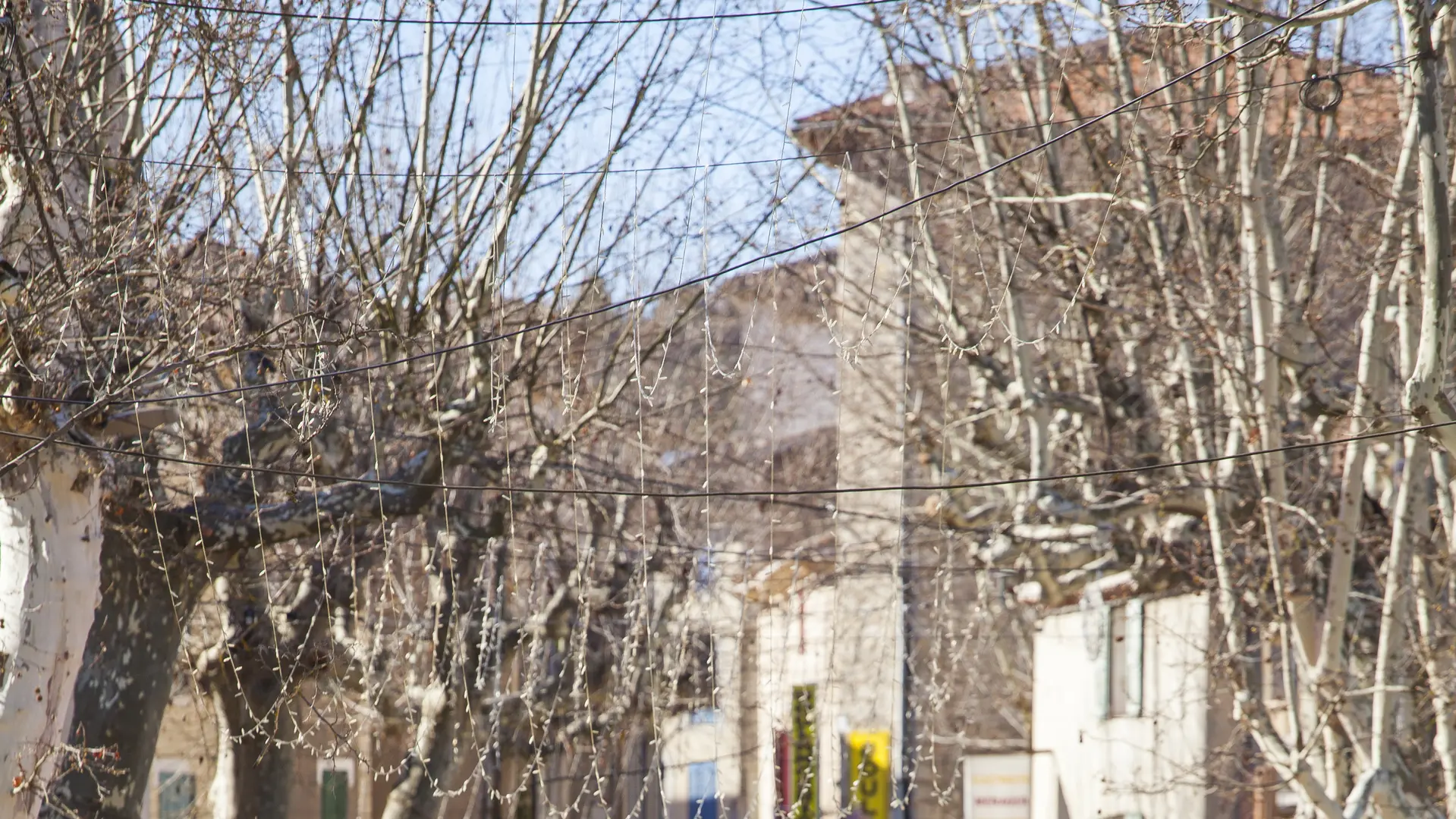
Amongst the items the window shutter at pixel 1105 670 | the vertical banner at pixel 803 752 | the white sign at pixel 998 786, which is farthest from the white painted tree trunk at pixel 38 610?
the window shutter at pixel 1105 670

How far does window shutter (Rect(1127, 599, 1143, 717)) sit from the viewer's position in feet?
54.9

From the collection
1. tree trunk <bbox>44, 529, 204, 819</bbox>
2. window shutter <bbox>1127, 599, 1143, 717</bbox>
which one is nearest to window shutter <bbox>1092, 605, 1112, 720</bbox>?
window shutter <bbox>1127, 599, 1143, 717</bbox>

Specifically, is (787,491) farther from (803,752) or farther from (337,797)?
(337,797)

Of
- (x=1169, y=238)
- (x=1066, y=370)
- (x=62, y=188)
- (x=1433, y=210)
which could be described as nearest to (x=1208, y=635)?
(x=1066, y=370)

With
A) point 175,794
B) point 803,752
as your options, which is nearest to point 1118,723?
point 803,752

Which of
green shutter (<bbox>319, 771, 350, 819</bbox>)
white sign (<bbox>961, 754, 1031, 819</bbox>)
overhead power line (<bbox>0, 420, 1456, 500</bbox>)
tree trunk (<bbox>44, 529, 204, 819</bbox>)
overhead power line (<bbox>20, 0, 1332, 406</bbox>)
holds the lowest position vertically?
green shutter (<bbox>319, 771, 350, 819</bbox>)

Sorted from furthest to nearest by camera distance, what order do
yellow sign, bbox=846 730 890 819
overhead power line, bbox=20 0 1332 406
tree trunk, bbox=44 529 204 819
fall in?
yellow sign, bbox=846 730 890 819 → tree trunk, bbox=44 529 204 819 → overhead power line, bbox=20 0 1332 406

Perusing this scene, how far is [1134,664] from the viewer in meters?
17.0

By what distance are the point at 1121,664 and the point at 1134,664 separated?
28 centimetres

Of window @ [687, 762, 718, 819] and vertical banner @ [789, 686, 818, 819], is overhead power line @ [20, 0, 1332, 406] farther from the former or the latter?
window @ [687, 762, 718, 819]

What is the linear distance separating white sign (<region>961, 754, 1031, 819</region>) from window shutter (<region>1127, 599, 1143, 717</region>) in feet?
7.58

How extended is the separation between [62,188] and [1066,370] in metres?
8.92

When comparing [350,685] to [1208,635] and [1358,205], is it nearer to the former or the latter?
[1208,635]

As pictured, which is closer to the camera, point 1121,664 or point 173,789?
point 1121,664
